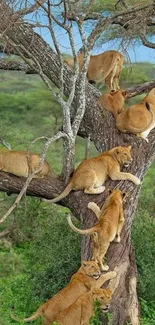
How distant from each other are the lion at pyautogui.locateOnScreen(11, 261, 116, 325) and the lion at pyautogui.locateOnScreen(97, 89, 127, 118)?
212cm

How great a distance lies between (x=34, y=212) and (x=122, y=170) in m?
5.64

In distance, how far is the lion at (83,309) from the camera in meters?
7.46

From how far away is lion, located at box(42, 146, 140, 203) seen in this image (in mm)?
8641

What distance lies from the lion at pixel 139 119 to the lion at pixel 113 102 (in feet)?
0.61

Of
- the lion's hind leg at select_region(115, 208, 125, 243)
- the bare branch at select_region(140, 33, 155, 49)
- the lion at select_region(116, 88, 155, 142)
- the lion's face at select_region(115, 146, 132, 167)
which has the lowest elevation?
the lion's hind leg at select_region(115, 208, 125, 243)

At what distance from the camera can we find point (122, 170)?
29.5 feet

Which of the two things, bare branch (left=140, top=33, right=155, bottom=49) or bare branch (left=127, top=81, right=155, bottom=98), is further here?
bare branch (left=140, top=33, right=155, bottom=49)

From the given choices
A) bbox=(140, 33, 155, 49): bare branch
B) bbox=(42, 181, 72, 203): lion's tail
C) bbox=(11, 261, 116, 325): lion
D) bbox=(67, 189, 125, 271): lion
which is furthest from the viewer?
bbox=(140, 33, 155, 49): bare branch

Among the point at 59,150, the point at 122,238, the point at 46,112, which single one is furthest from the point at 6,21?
the point at 46,112

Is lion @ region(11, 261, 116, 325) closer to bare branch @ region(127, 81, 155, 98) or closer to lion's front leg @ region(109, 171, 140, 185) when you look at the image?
lion's front leg @ region(109, 171, 140, 185)

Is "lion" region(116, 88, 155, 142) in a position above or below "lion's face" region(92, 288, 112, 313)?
above

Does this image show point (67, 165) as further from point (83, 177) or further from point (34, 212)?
point (34, 212)

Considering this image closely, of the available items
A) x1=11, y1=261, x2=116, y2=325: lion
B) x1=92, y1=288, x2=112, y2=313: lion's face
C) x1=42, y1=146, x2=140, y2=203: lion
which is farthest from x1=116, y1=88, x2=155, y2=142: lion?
x1=92, y1=288, x2=112, y2=313: lion's face

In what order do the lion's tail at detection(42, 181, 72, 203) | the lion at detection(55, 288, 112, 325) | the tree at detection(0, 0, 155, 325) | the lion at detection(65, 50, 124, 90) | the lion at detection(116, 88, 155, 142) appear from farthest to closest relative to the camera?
1. the lion at detection(65, 50, 124, 90)
2. the lion at detection(116, 88, 155, 142)
3. the lion's tail at detection(42, 181, 72, 203)
4. the tree at detection(0, 0, 155, 325)
5. the lion at detection(55, 288, 112, 325)
